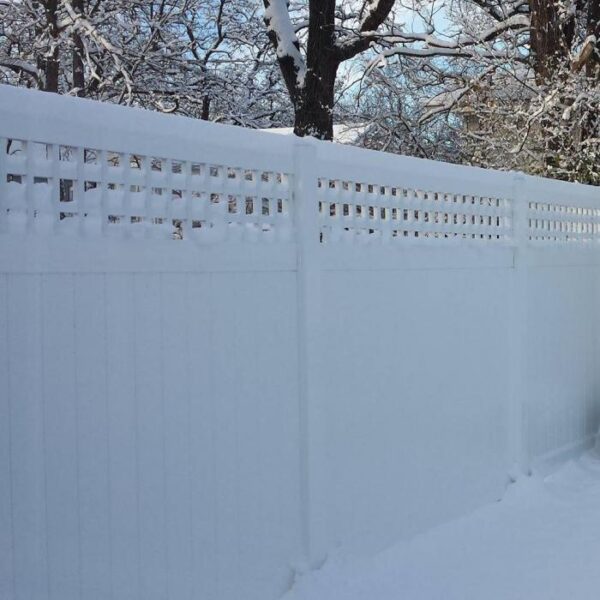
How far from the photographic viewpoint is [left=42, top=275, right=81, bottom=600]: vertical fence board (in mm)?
2385

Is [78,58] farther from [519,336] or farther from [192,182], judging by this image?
[192,182]

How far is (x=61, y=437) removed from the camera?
2422 millimetres

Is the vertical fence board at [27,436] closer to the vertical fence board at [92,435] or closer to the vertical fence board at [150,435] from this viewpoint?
the vertical fence board at [92,435]

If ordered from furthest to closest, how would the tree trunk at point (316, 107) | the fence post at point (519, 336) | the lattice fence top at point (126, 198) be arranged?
the tree trunk at point (316, 107) < the fence post at point (519, 336) < the lattice fence top at point (126, 198)

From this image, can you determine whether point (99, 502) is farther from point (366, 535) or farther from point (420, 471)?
point (420, 471)

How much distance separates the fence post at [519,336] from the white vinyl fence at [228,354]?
0.14ft

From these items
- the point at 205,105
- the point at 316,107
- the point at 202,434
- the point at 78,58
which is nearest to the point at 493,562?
the point at 202,434

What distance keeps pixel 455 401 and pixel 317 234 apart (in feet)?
4.53

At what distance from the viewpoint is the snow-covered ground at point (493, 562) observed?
3455 millimetres

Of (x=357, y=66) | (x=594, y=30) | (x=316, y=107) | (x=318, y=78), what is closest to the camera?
(x=594, y=30)

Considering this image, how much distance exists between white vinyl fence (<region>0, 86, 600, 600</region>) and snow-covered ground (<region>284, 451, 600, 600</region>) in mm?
100

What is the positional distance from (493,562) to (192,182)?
2.13 metres

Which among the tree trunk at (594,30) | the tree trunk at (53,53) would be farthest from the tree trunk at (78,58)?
the tree trunk at (594,30)

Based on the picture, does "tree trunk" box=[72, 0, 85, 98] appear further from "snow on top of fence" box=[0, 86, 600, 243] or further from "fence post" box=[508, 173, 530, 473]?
"snow on top of fence" box=[0, 86, 600, 243]
